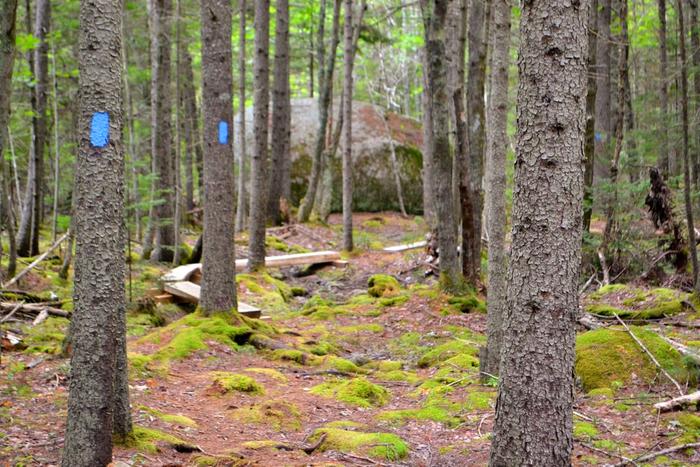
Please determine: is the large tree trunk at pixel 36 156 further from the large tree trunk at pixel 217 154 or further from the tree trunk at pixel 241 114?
the tree trunk at pixel 241 114

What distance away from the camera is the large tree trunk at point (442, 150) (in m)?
10.6

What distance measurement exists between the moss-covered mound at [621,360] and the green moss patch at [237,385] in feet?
11.0

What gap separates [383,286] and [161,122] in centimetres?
582

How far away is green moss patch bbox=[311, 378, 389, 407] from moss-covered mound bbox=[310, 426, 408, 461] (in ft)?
3.87

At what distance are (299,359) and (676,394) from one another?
4.54m

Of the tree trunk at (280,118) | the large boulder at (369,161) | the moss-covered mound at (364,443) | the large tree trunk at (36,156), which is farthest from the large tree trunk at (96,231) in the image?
the large boulder at (369,161)

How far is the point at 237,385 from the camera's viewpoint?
7070mm

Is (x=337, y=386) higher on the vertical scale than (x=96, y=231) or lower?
lower

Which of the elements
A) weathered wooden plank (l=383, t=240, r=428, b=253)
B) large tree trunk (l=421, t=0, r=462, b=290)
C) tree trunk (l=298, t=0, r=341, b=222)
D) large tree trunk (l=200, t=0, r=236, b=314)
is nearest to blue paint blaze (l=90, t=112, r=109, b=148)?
large tree trunk (l=200, t=0, r=236, b=314)

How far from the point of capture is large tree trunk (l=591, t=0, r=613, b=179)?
553 inches

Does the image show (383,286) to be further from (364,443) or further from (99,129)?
(99,129)

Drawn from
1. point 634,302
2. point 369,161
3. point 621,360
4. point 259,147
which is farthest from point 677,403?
point 369,161

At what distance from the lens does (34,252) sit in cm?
1266

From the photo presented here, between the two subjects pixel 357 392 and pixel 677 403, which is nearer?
pixel 677 403
